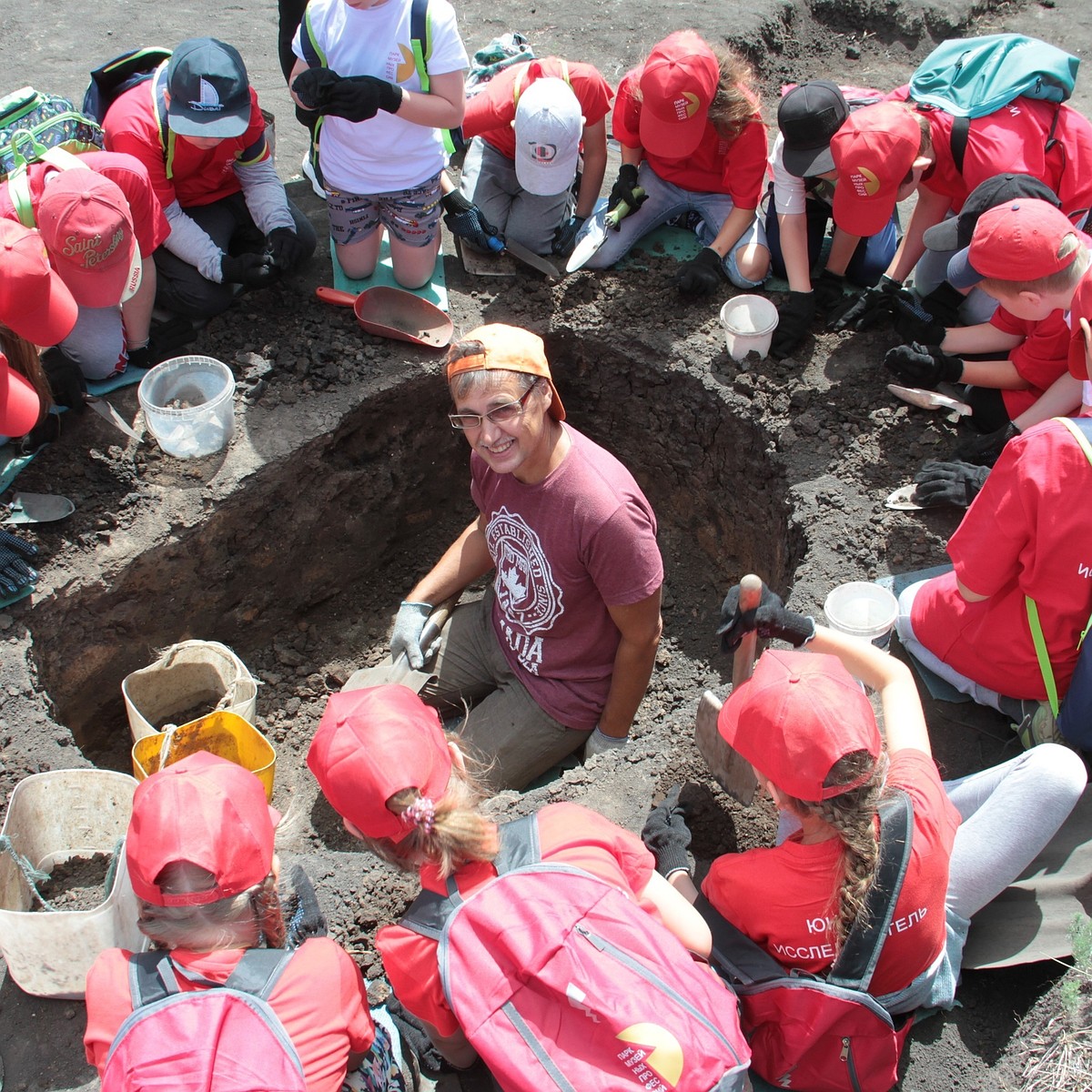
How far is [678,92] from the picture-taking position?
416 cm

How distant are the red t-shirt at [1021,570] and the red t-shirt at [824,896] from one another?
2.64 feet

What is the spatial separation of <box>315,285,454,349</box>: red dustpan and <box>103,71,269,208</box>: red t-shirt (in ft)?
2.23

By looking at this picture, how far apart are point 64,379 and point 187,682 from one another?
1276mm

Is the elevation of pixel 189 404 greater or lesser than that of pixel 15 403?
lesser

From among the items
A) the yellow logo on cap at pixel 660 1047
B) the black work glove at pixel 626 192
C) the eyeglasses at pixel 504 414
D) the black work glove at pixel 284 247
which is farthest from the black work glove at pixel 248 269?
the yellow logo on cap at pixel 660 1047

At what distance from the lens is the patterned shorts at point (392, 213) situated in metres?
4.41

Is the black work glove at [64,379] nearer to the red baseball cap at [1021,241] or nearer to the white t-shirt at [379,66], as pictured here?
the white t-shirt at [379,66]

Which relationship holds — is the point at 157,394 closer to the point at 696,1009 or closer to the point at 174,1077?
the point at 174,1077

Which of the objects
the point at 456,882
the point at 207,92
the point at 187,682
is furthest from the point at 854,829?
the point at 207,92

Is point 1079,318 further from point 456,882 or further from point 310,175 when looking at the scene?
point 310,175

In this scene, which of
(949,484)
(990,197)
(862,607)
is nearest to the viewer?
(862,607)

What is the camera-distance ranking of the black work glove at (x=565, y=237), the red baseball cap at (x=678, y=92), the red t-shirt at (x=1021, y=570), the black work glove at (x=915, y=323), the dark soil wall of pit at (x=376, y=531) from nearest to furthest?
the red t-shirt at (x=1021, y=570)
the dark soil wall of pit at (x=376, y=531)
the black work glove at (x=915, y=323)
the red baseball cap at (x=678, y=92)
the black work glove at (x=565, y=237)

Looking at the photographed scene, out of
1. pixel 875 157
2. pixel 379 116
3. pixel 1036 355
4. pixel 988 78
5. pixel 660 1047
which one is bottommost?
pixel 660 1047

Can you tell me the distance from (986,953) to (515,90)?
4010 millimetres
